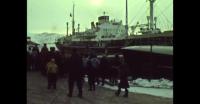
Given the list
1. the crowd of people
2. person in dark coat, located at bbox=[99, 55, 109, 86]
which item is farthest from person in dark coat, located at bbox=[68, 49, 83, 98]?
person in dark coat, located at bbox=[99, 55, 109, 86]

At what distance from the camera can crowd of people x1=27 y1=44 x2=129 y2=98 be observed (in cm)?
1064

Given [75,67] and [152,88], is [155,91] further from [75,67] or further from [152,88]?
[75,67]

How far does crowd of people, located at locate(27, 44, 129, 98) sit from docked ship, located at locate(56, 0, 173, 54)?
1790mm

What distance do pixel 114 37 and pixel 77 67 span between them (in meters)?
25.9

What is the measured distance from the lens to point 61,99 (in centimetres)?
1120

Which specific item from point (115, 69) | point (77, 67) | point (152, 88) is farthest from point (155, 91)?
point (77, 67)

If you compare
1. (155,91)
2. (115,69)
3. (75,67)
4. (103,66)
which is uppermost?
(75,67)

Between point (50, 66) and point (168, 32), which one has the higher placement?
point (168, 32)

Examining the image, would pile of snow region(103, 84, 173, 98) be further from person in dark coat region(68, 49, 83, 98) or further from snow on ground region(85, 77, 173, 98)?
person in dark coat region(68, 49, 83, 98)

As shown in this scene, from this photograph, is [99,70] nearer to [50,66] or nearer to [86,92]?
[86,92]

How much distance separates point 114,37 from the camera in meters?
36.3

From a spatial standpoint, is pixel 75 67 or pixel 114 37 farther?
pixel 114 37
